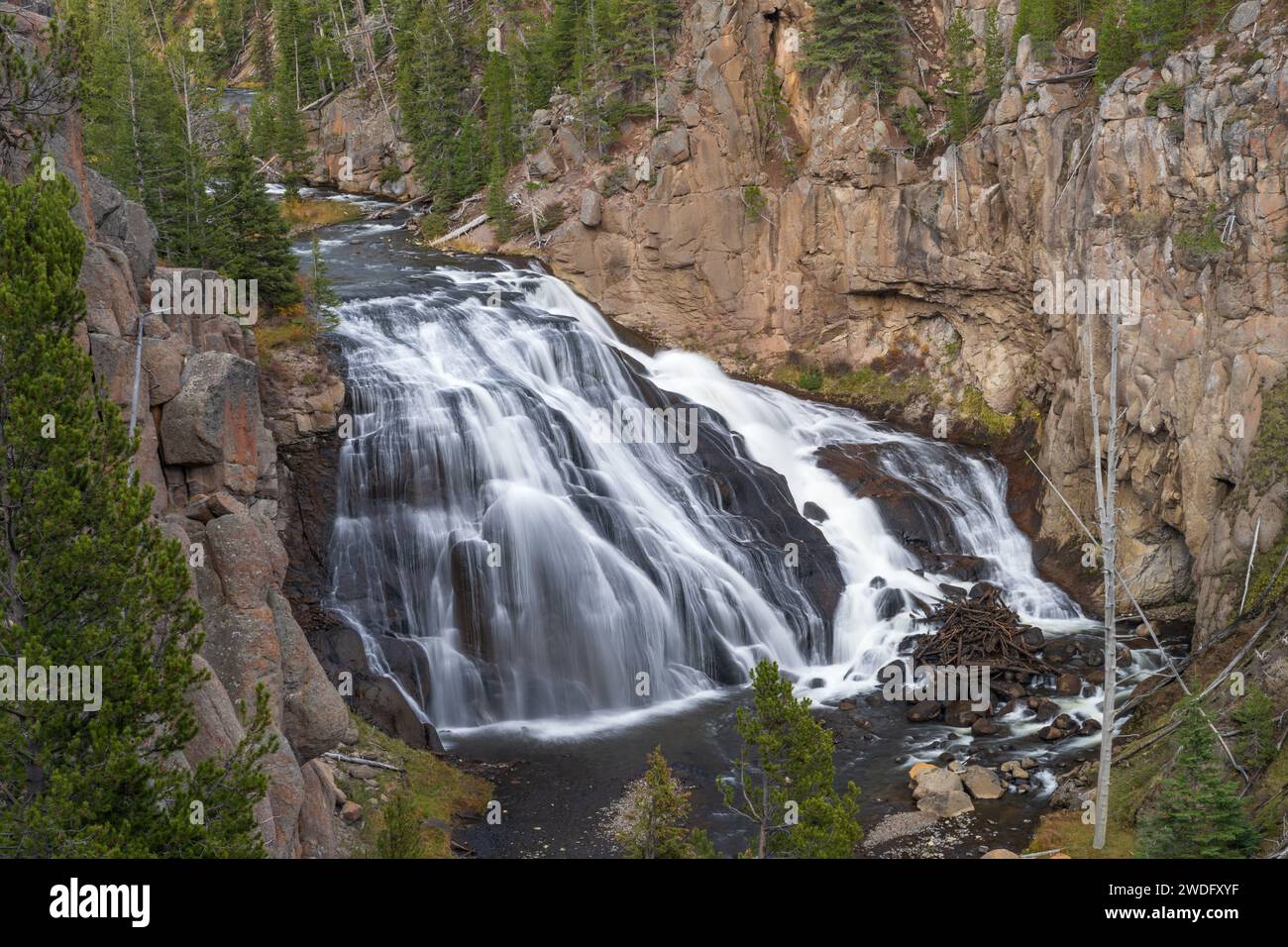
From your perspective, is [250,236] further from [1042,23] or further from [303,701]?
[1042,23]

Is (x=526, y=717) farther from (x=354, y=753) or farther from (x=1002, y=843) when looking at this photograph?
(x=1002, y=843)

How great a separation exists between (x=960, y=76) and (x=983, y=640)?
2084 centimetres

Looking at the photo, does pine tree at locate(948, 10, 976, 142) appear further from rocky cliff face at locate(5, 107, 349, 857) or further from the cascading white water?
rocky cliff face at locate(5, 107, 349, 857)

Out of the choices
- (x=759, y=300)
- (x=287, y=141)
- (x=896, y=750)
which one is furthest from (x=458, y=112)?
(x=896, y=750)

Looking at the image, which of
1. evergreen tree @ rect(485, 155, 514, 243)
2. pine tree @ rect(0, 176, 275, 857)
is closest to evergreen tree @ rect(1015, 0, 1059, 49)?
evergreen tree @ rect(485, 155, 514, 243)

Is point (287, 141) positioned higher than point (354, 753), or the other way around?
point (287, 141)

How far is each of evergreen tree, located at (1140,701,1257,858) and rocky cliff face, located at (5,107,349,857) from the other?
A: 12.1 metres

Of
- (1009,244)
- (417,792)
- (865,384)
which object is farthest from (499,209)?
(417,792)

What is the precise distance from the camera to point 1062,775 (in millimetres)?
22250

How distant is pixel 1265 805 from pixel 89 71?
20.5m

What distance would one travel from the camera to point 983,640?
27859mm

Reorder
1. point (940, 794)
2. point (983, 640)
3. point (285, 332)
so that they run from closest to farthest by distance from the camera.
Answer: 1. point (940, 794)
2. point (983, 640)
3. point (285, 332)

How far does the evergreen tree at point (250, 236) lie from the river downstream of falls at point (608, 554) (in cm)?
274
